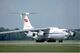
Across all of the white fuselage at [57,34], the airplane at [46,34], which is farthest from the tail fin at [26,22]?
the white fuselage at [57,34]

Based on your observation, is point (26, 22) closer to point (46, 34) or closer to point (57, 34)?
point (46, 34)

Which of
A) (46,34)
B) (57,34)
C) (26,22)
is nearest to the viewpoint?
(57,34)

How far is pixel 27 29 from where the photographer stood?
14.3 meters

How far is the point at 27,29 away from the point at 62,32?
6.79 feet

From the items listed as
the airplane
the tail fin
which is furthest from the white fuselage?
the tail fin

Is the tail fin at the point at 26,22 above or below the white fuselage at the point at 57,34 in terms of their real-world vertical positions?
above

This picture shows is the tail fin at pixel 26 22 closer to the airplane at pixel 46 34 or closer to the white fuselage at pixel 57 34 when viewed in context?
the airplane at pixel 46 34

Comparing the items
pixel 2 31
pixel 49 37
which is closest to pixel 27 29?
pixel 49 37

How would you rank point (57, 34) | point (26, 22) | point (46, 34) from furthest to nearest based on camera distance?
point (26, 22), point (46, 34), point (57, 34)

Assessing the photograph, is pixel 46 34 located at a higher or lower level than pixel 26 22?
lower

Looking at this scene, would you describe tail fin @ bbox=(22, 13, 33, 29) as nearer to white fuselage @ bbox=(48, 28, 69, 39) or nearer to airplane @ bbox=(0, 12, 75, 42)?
airplane @ bbox=(0, 12, 75, 42)

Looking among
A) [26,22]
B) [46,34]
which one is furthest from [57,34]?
[26,22]

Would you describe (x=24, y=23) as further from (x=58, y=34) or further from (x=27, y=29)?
(x=58, y=34)

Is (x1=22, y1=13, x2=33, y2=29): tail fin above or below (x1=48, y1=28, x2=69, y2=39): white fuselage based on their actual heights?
above
